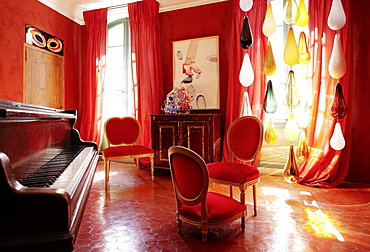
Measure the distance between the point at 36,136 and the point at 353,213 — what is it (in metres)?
2.85

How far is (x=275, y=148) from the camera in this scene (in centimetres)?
417

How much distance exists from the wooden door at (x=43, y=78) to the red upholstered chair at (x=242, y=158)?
3.43 metres

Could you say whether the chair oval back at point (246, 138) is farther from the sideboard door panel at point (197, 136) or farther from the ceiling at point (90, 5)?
the ceiling at point (90, 5)

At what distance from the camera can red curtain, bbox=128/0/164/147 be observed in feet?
15.6

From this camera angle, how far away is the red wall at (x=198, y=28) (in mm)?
4418

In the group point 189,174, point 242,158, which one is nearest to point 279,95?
point 242,158

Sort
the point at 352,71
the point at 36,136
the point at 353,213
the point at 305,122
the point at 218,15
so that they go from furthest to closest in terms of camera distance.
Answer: the point at 218,15
the point at 305,122
the point at 352,71
the point at 353,213
the point at 36,136

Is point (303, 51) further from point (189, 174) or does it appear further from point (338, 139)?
point (189, 174)

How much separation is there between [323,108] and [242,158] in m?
1.72

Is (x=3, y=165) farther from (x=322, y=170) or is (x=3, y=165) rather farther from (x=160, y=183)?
(x=322, y=170)

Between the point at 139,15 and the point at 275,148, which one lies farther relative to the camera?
the point at 139,15

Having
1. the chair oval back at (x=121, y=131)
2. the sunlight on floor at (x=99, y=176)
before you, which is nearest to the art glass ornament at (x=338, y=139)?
the chair oval back at (x=121, y=131)

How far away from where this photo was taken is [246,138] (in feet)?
9.15

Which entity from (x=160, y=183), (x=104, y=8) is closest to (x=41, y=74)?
(x=104, y=8)
